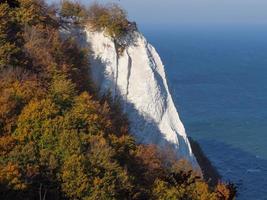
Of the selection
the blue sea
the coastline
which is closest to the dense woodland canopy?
the blue sea

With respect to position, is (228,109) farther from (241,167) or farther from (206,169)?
(206,169)

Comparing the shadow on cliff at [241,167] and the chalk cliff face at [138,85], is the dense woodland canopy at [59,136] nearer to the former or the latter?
the chalk cliff face at [138,85]

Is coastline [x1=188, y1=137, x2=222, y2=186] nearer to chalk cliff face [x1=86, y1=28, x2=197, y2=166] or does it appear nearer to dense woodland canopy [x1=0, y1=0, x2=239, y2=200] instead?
chalk cliff face [x1=86, y1=28, x2=197, y2=166]

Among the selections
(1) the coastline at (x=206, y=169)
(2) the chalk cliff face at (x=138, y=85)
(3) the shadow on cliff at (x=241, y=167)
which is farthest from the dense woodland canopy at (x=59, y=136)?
(3) the shadow on cliff at (x=241, y=167)

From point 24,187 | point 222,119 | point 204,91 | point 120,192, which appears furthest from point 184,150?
point 204,91

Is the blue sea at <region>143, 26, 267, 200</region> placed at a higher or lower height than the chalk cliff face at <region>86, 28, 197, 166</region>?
lower

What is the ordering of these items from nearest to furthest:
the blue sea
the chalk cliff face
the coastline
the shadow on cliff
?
the chalk cliff face → the coastline → the shadow on cliff → the blue sea

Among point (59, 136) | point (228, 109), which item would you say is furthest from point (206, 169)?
point (228, 109)
